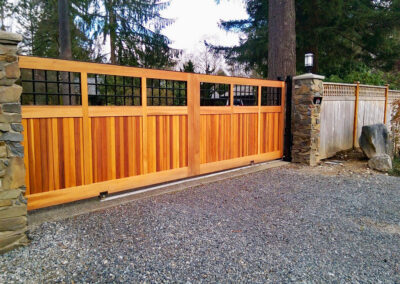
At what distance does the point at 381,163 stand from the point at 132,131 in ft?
15.2

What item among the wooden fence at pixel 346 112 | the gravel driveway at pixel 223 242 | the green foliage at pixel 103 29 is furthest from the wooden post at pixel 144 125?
the green foliage at pixel 103 29

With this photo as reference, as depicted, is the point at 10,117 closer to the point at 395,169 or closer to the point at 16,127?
the point at 16,127

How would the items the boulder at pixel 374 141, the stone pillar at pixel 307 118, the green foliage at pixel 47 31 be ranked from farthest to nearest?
1. the green foliage at pixel 47 31
2. the boulder at pixel 374 141
3. the stone pillar at pixel 307 118

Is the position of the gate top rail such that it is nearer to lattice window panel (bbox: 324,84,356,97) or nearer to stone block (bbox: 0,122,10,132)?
stone block (bbox: 0,122,10,132)

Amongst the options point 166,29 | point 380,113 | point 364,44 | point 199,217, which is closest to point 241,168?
point 199,217

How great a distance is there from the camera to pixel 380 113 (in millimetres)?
8312

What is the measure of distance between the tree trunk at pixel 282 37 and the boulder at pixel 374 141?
2.11m

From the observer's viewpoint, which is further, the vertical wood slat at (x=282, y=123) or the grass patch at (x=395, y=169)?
the vertical wood slat at (x=282, y=123)

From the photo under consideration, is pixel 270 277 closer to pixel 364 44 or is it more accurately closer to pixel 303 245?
pixel 303 245

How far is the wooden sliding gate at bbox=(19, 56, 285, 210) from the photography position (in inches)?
127

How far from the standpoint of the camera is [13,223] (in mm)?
2539

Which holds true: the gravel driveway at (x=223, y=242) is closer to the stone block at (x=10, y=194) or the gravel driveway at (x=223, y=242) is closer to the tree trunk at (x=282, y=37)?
the stone block at (x=10, y=194)

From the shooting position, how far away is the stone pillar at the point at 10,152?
247 centimetres

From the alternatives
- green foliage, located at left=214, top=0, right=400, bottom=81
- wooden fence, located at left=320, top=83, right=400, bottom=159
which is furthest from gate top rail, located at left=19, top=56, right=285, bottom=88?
green foliage, located at left=214, top=0, right=400, bottom=81
